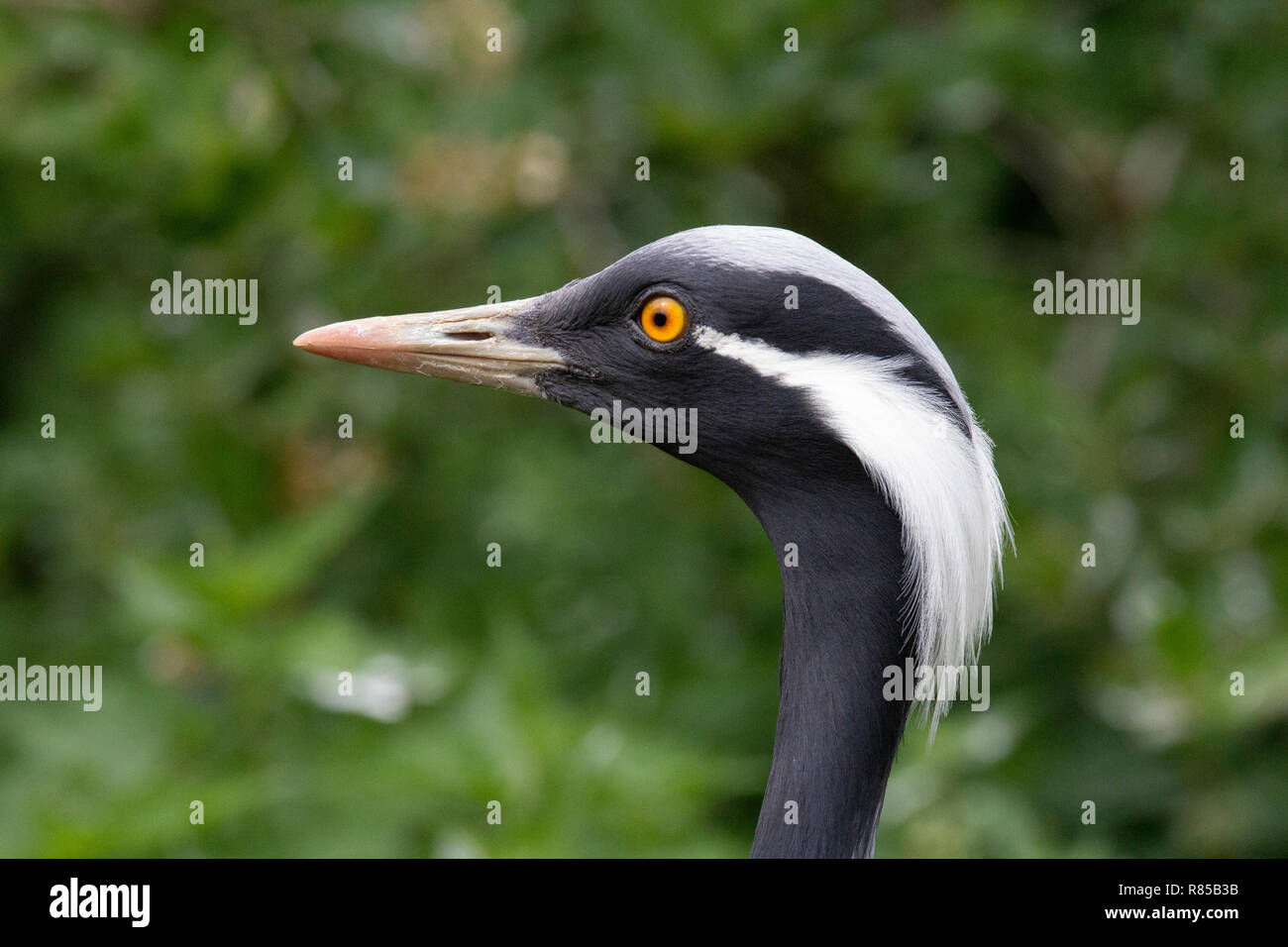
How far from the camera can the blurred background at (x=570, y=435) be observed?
4.04 m

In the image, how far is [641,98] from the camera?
4.50 m

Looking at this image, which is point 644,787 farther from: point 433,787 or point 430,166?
point 430,166

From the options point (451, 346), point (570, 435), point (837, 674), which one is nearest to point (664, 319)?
point (451, 346)

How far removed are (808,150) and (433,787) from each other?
8.03 ft

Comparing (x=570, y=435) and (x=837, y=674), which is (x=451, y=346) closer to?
(x=837, y=674)

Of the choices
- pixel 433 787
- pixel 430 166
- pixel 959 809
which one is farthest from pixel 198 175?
pixel 959 809

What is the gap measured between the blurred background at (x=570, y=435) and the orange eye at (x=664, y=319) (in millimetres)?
1503

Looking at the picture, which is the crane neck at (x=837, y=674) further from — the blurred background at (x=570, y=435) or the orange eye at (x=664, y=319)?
the blurred background at (x=570, y=435)

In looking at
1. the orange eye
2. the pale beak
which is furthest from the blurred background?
the orange eye

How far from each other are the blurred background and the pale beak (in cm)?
125

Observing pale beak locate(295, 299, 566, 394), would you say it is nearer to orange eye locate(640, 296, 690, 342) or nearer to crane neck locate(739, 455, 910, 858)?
orange eye locate(640, 296, 690, 342)

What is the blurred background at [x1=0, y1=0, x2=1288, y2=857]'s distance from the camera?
404 cm

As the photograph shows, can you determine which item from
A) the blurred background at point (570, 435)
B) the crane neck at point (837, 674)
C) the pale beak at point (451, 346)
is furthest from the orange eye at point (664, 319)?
the blurred background at point (570, 435)

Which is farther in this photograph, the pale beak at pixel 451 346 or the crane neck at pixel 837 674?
the pale beak at pixel 451 346
